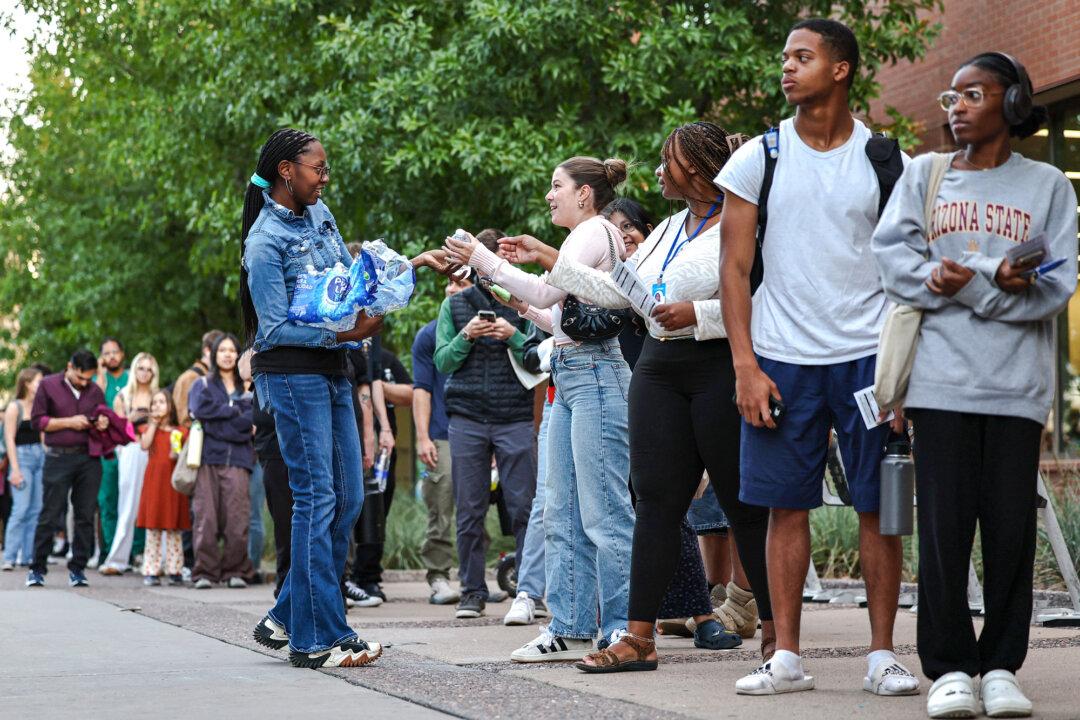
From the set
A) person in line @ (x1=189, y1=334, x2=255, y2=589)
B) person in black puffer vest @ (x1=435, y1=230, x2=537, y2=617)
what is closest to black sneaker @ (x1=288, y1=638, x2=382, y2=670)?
person in black puffer vest @ (x1=435, y1=230, x2=537, y2=617)

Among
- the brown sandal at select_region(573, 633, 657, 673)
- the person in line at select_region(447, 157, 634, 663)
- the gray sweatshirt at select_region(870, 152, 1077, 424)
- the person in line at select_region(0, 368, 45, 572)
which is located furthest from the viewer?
the person in line at select_region(0, 368, 45, 572)

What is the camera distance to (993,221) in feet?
15.2

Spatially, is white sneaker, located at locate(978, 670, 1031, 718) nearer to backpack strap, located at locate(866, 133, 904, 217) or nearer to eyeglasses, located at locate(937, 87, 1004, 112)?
backpack strap, located at locate(866, 133, 904, 217)

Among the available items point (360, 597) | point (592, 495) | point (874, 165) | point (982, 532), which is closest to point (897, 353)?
point (982, 532)

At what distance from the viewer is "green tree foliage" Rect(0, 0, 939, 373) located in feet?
47.9

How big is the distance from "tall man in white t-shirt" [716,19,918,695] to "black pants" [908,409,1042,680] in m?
0.38

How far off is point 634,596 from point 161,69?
61.1 ft

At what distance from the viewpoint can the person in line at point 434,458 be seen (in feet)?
33.9

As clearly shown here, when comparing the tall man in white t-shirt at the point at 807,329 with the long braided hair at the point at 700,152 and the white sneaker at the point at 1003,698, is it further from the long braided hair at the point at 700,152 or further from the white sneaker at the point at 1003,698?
the long braided hair at the point at 700,152

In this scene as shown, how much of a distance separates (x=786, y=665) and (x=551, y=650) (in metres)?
1.45

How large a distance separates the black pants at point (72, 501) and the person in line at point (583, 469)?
7.26 m

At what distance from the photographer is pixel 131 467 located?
1485cm

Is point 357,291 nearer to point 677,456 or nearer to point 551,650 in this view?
point 677,456

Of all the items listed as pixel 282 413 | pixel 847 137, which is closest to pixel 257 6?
pixel 282 413
